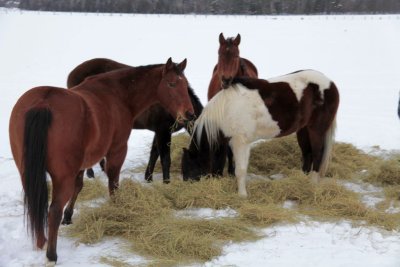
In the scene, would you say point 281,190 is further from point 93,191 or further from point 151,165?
point 93,191

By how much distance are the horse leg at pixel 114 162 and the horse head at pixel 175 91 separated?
0.61m

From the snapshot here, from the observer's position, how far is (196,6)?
Result: 36625 mm

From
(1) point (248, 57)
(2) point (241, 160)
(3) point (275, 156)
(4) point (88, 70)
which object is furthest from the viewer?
(1) point (248, 57)

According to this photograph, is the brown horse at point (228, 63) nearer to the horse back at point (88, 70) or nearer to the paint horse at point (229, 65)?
the paint horse at point (229, 65)

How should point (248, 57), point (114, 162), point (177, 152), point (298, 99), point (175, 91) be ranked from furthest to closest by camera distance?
point (248, 57), point (177, 152), point (298, 99), point (175, 91), point (114, 162)

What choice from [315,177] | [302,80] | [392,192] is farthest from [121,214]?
[392,192]

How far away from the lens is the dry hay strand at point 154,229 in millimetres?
3098

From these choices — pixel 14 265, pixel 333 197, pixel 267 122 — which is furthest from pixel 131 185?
pixel 333 197

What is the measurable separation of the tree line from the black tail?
34.1 meters

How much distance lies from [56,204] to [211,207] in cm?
165

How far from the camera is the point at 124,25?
25406 mm

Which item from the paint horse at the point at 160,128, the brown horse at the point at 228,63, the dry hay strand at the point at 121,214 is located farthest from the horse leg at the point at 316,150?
the dry hay strand at the point at 121,214

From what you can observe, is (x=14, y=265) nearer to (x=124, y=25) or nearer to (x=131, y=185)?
(x=131, y=185)

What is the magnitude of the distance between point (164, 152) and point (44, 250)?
2157 mm
